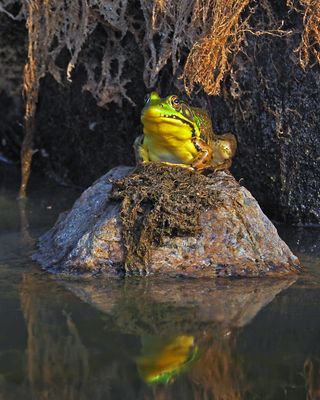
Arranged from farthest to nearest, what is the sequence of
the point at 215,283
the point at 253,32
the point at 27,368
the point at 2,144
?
the point at 2,144, the point at 253,32, the point at 215,283, the point at 27,368

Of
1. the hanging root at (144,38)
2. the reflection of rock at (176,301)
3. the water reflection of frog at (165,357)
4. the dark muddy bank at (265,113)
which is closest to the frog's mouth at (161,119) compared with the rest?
the hanging root at (144,38)

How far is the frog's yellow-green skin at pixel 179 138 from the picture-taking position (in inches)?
203

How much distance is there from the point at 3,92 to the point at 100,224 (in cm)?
333

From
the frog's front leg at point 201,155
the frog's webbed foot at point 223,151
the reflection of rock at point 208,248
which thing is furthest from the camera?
the frog's webbed foot at point 223,151

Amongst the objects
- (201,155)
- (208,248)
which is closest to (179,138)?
(201,155)

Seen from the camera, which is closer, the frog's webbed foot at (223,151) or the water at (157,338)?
the water at (157,338)

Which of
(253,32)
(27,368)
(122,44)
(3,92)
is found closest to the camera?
(27,368)

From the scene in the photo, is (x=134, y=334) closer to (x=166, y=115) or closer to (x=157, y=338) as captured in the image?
(x=157, y=338)

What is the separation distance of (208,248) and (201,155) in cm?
87

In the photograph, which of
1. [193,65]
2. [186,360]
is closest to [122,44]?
[193,65]

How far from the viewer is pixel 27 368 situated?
337 centimetres

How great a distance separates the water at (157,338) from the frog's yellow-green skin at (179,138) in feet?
3.56

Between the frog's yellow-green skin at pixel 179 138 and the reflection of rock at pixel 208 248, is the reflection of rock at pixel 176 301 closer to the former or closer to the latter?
the reflection of rock at pixel 208 248

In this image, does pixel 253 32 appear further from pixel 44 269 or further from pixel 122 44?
pixel 44 269
